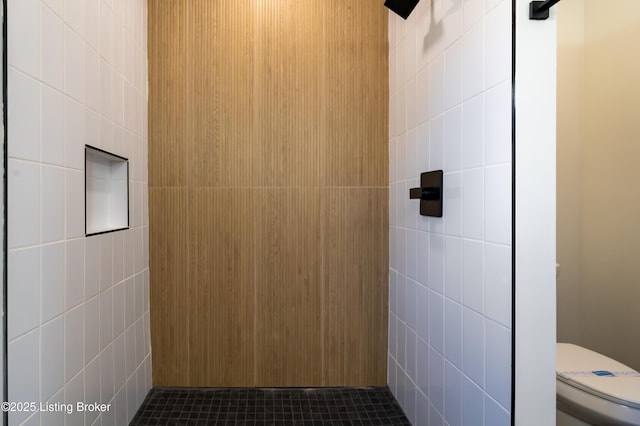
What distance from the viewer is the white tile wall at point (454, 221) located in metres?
0.84

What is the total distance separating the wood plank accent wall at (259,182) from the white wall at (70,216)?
15cm

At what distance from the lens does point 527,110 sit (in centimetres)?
78

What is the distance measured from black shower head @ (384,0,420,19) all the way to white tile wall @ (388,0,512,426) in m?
0.06

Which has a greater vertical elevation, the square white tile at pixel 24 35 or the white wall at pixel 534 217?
the square white tile at pixel 24 35

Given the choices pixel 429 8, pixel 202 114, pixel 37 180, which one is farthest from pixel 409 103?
pixel 37 180

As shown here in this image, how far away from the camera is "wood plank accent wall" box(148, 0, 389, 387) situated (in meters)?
1.54

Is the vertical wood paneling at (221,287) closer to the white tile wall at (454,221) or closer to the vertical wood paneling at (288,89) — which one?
the vertical wood paneling at (288,89)

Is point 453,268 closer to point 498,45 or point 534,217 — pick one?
point 534,217

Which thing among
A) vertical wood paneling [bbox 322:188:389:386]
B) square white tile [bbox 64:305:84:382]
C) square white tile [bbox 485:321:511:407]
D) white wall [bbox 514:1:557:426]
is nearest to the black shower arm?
white wall [bbox 514:1:557:426]

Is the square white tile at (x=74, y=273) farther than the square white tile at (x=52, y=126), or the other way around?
the square white tile at (x=74, y=273)

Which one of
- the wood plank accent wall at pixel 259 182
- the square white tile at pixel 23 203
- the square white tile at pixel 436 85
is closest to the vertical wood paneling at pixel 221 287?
the wood plank accent wall at pixel 259 182

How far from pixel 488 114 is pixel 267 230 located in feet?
3.48

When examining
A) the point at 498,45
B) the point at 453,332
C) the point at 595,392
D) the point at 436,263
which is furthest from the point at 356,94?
the point at 595,392

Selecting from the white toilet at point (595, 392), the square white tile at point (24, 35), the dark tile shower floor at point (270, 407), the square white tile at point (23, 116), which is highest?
the square white tile at point (24, 35)
